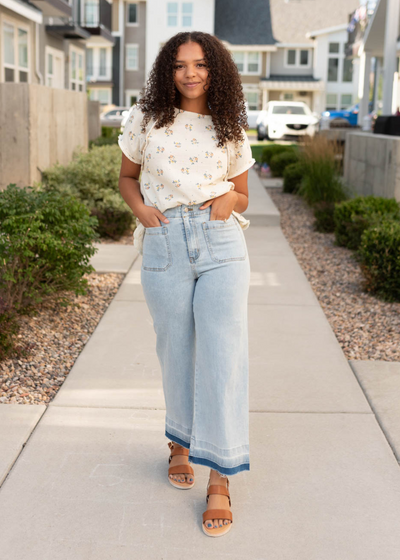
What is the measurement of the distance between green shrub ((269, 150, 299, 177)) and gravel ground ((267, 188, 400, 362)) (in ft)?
19.1

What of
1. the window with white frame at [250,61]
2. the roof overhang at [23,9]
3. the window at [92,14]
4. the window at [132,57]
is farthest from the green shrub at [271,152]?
the window with white frame at [250,61]

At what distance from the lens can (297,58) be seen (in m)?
48.4

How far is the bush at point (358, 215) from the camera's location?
7332 mm

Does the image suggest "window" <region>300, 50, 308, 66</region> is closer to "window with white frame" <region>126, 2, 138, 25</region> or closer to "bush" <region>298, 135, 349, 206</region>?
"window with white frame" <region>126, 2, 138, 25</region>

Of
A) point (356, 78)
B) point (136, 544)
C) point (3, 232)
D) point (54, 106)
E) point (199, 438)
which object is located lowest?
point (136, 544)

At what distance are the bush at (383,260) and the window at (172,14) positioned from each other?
132 ft

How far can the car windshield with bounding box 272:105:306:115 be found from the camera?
30672mm

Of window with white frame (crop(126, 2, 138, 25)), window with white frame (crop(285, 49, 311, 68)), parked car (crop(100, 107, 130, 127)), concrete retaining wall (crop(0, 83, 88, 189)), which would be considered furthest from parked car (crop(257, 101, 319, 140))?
concrete retaining wall (crop(0, 83, 88, 189))

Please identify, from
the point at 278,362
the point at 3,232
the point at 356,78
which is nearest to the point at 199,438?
the point at 278,362

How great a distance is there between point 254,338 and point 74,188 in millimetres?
4324

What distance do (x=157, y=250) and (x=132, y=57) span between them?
146 ft

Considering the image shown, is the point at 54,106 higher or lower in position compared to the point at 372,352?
higher

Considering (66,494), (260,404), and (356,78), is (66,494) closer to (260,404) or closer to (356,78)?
(260,404)

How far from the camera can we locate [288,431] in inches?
136
